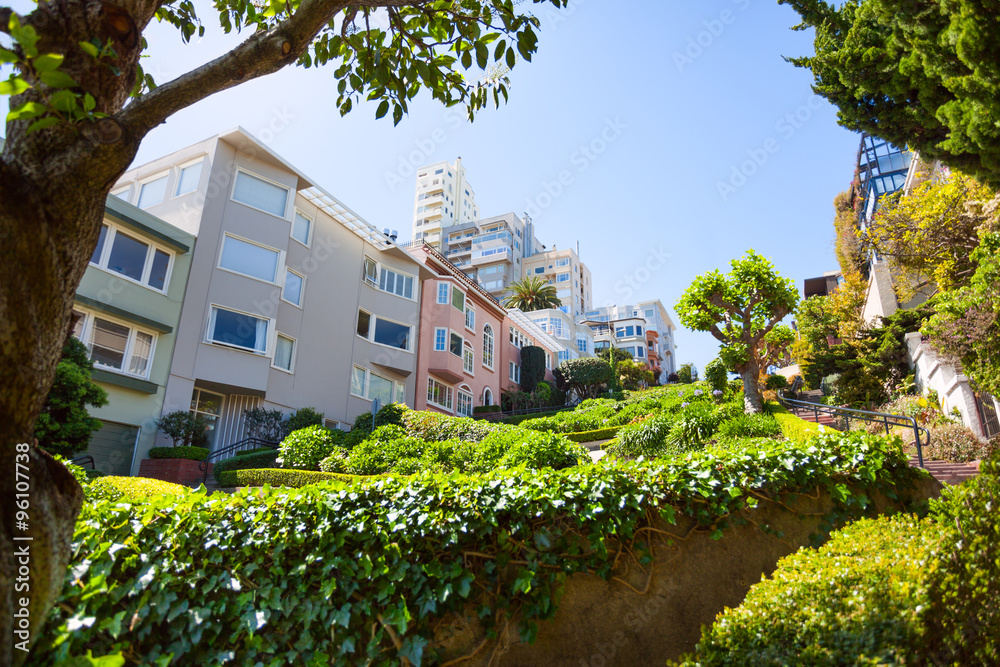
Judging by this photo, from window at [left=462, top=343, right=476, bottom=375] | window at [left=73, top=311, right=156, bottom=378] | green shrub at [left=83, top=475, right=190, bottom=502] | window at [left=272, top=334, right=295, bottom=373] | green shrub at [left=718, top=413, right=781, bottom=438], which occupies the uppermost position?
window at [left=462, top=343, right=476, bottom=375]

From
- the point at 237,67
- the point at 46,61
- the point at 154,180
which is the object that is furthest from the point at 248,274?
the point at 46,61

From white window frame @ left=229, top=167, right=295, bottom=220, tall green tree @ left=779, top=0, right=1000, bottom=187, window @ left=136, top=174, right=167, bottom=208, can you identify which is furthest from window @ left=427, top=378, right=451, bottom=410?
tall green tree @ left=779, top=0, right=1000, bottom=187

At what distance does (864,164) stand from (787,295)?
1859 cm

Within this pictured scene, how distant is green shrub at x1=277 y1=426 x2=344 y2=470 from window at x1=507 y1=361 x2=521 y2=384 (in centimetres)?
2545

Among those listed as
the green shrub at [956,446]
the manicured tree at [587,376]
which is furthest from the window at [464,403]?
the green shrub at [956,446]

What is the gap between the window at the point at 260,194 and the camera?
837 inches

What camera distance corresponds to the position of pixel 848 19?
34.4 ft

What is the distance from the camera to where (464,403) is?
32531mm

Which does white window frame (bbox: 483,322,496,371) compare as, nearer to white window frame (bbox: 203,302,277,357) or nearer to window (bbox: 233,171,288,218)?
window (bbox: 233,171,288,218)

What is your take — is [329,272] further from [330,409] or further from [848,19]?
[848,19]

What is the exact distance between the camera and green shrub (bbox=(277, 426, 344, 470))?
1410cm

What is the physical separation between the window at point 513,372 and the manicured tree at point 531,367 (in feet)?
1.12

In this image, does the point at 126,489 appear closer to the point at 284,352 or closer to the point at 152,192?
the point at 284,352

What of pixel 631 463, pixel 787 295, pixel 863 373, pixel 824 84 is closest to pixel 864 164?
pixel 863 373
